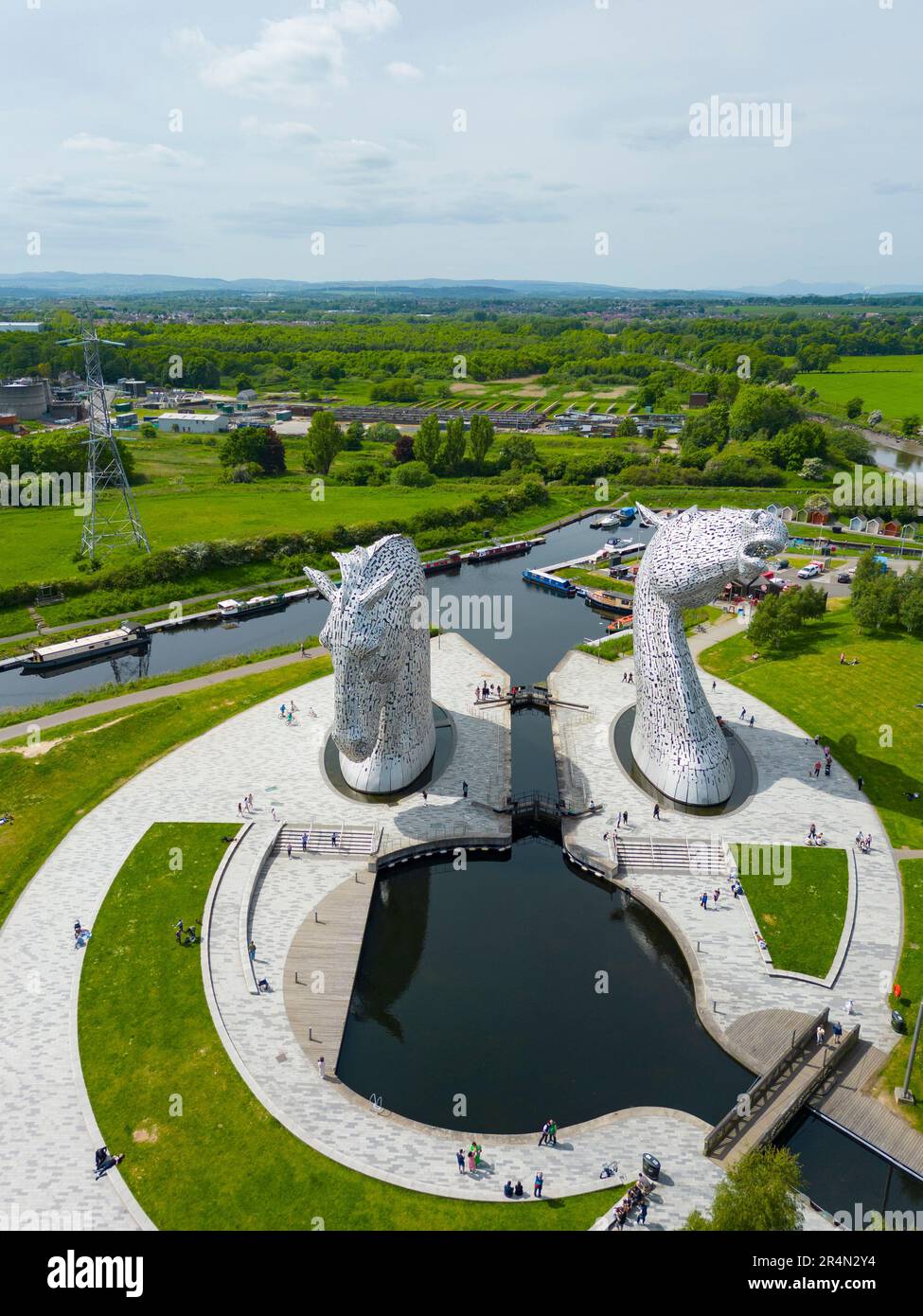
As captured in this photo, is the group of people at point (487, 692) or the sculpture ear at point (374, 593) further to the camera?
the group of people at point (487, 692)

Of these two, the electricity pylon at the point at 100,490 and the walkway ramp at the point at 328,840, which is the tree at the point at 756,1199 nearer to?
the walkway ramp at the point at 328,840

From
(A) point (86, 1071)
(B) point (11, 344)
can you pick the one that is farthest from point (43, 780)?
(B) point (11, 344)

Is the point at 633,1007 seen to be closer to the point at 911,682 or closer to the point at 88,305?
the point at 911,682

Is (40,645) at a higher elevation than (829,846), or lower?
higher

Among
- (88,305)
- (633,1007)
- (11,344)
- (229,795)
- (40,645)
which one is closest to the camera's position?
(633,1007)

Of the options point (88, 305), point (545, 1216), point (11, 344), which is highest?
point (11, 344)

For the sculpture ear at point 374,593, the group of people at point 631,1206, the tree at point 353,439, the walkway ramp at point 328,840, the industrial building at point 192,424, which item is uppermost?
the industrial building at point 192,424

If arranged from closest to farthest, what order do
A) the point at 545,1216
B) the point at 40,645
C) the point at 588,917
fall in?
the point at 545,1216 → the point at 588,917 → the point at 40,645

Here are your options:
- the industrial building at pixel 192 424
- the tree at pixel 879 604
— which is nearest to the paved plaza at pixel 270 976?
the tree at pixel 879 604
